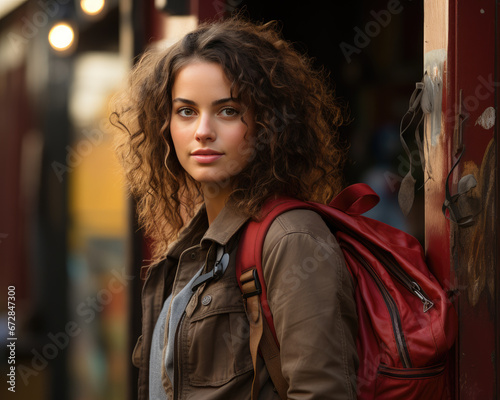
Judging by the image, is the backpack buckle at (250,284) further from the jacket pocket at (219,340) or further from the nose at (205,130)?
the nose at (205,130)

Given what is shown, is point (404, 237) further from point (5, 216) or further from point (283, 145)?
point (5, 216)

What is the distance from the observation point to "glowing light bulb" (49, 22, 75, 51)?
3609 millimetres

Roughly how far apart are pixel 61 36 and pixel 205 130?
2.29m

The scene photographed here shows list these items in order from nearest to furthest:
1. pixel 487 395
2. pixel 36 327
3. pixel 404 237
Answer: pixel 487 395
pixel 404 237
pixel 36 327

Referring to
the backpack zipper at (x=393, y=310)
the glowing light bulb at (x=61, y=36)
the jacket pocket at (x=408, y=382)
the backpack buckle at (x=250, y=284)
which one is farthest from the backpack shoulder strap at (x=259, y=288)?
the glowing light bulb at (x=61, y=36)

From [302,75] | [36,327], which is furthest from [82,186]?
[302,75]

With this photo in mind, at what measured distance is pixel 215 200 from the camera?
77.0 inches

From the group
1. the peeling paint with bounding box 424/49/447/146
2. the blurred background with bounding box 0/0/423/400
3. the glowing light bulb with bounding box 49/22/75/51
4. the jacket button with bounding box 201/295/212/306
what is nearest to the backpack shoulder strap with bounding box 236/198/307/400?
the jacket button with bounding box 201/295/212/306

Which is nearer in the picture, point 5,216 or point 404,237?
point 404,237

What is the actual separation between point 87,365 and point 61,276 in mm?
600

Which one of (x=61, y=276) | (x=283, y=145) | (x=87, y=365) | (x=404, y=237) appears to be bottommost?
(x=87, y=365)

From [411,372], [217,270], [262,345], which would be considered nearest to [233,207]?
[217,270]

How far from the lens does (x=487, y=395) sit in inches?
64.9

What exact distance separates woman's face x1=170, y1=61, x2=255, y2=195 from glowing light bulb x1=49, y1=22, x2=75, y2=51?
2107mm
